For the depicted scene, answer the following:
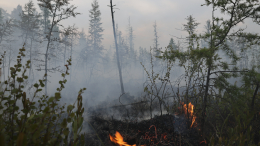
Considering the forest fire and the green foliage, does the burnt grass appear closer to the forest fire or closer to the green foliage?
the forest fire

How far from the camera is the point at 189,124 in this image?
4277 millimetres

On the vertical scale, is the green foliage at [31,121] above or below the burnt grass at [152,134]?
above

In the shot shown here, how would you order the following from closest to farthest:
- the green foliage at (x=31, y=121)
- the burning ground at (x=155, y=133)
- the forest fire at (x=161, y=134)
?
the green foliage at (x=31, y=121), the forest fire at (x=161, y=134), the burning ground at (x=155, y=133)

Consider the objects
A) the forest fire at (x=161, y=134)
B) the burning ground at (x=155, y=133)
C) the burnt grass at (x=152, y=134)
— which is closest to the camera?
the forest fire at (x=161, y=134)

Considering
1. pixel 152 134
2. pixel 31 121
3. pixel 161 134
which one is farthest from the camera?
pixel 152 134

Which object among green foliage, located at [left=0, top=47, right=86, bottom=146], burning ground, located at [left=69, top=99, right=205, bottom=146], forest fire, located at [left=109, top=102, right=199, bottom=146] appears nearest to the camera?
green foliage, located at [left=0, top=47, right=86, bottom=146]

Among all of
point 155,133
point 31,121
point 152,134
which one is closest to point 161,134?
point 155,133

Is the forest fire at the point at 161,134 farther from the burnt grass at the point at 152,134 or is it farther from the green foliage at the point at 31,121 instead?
the green foliage at the point at 31,121

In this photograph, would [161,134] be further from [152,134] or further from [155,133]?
[152,134]

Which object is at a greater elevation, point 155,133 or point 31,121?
point 31,121

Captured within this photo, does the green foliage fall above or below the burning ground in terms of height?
above

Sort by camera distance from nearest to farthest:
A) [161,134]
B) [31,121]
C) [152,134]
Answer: [31,121], [161,134], [152,134]

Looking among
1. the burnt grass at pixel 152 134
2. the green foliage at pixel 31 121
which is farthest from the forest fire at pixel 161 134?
the green foliage at pixel 31 121

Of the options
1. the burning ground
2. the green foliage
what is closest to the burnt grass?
the burning ground
